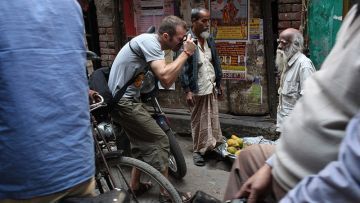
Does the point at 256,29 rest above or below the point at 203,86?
above

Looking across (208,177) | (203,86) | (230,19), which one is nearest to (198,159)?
(208,177)

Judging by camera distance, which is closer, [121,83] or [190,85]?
[121,83]

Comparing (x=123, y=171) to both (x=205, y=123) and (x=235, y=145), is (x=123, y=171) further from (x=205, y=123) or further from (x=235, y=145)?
(x=235, y=145)

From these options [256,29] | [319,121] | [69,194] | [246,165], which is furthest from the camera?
[256,29]

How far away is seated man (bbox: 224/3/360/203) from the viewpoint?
1067mm

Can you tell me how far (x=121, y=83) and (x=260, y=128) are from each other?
7.55 ft

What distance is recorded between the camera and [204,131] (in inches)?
194

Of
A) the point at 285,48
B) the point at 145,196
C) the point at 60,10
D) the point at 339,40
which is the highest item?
the point at 60,10

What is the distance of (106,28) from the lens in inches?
241

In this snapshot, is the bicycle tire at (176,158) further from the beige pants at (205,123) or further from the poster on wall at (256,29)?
the poster on wall at (256,29)

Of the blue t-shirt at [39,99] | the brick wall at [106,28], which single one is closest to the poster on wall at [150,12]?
the brick wall at [106,28]

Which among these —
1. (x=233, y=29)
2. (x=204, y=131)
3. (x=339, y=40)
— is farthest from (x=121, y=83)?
(x=339, y=40)

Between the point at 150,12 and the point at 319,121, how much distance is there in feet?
16.2

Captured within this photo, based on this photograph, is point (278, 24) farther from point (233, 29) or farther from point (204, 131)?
point (204, 131)
